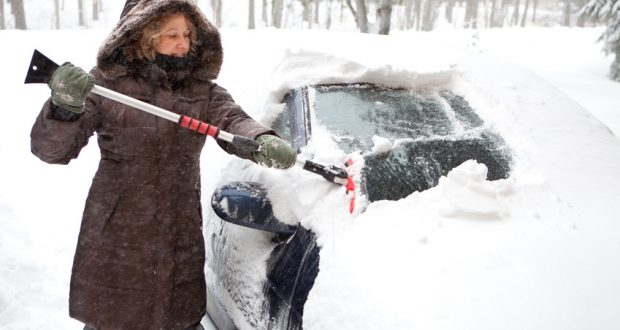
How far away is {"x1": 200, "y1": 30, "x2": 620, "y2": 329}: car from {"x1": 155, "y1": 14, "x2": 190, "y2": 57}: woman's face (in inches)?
21.2

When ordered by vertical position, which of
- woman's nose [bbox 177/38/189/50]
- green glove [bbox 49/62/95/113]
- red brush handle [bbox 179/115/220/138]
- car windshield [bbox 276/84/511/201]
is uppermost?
woman's nose [bbox 177/38/189/50]

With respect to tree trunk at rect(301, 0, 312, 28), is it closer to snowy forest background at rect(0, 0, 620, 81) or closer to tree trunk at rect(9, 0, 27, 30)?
snowy forest background at rect(0, 0, 620, 81)

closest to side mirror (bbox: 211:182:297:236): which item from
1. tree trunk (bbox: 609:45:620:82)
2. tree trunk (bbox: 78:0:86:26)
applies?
tree trunk (bbox: 609:45:620:82)

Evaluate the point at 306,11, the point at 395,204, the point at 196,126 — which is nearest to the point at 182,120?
the point at 196,126

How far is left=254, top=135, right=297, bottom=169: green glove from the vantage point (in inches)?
79.3

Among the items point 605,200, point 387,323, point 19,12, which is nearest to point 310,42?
point 605,200

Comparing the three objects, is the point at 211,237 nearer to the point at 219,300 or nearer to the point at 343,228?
the point at 219,300

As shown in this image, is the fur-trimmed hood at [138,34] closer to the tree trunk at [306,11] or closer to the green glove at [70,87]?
the green glove at [70,87]

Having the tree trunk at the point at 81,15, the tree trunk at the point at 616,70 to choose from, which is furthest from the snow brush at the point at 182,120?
the tree trunk at the point at 81,15

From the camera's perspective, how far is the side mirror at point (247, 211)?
208cm

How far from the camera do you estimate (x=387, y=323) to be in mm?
1578

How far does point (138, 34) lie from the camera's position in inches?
83.0

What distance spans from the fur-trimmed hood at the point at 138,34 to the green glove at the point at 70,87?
230 mm

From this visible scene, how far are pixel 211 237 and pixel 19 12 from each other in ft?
78.1
